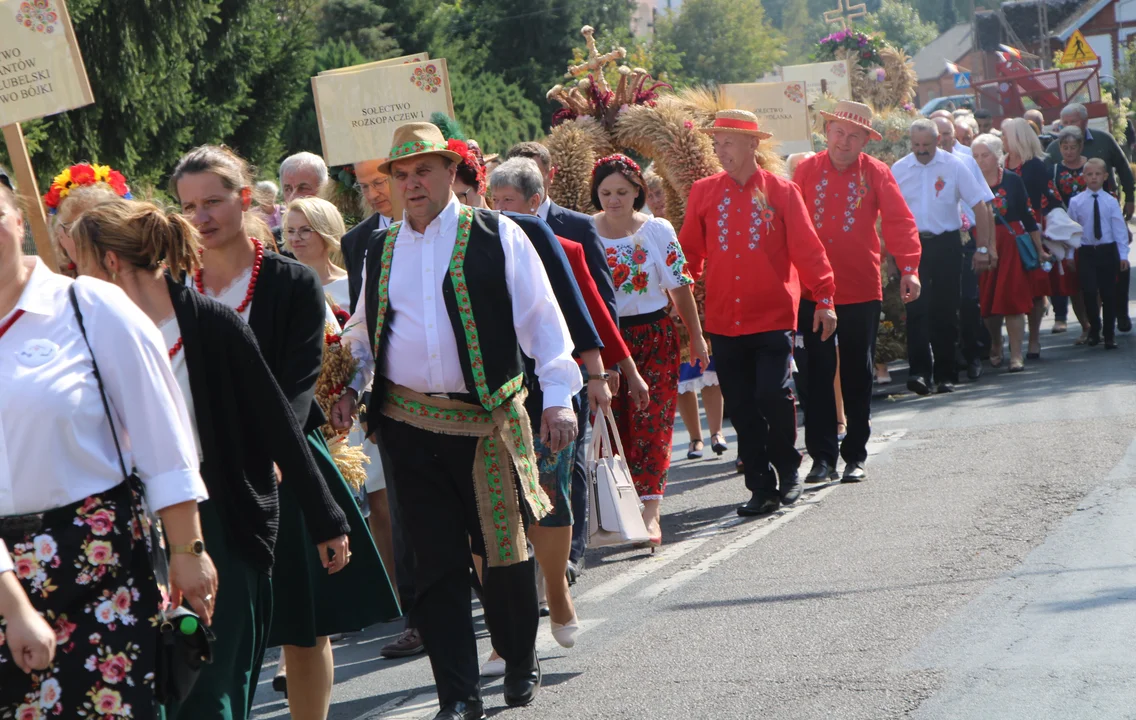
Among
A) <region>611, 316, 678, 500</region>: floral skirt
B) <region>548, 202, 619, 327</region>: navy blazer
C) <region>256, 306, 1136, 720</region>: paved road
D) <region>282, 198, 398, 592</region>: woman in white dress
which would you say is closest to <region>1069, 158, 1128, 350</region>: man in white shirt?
<region>256, 306, 1136, 720</region>: paved road

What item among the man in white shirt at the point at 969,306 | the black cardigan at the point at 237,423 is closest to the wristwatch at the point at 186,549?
the black cardigan at the point at 237,423

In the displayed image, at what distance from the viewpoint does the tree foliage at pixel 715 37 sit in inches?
3733

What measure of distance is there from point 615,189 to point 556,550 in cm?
288

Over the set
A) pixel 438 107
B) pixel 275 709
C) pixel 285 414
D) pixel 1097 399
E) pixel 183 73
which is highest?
pixel 183 73

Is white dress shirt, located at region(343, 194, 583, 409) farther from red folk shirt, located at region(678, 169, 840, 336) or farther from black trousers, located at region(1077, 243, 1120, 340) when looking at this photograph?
black trousers, located at region(1077, 243, 1120, 340)

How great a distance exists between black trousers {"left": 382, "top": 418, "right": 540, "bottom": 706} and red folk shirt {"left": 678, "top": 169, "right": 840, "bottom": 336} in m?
3.44

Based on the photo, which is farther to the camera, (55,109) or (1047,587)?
(55,109)

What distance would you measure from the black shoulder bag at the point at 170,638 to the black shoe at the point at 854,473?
20.4ft

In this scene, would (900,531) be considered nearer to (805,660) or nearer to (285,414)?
(805,660)

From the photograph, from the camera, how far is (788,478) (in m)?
8.63

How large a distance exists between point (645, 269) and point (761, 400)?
0.95m

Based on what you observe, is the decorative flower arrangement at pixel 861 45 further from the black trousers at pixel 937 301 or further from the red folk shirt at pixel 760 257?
the red folk shirt at pixel 760 257

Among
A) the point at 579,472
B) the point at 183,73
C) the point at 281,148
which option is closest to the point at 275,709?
the point at 579,472

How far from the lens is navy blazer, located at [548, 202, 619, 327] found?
7121 mm
